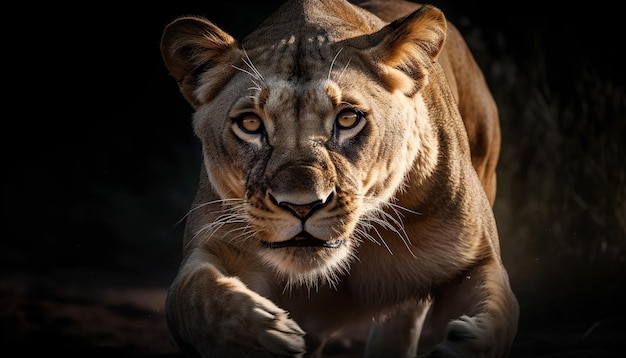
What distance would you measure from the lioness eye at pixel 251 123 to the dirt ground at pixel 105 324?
2.57 m

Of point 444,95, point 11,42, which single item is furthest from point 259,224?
point 11,42

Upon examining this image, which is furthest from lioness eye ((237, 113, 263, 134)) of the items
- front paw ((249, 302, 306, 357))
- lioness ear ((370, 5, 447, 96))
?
front paw ((249, 302, 306, 357))

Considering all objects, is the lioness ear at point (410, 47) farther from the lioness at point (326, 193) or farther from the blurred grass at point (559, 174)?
the blurred grass at point (559, 174)

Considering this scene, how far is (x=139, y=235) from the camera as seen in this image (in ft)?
25.3

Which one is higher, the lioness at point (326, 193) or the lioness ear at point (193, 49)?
the lioness ear at point (193, 49)

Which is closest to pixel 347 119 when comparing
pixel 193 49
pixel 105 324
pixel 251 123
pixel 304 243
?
pixel 251 123

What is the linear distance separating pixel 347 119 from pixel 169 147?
4470 millimetres

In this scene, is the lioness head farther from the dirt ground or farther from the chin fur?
the dirt ground

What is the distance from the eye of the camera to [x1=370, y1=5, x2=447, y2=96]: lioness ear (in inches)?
145

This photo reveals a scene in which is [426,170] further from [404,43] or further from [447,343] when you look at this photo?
[447,343]

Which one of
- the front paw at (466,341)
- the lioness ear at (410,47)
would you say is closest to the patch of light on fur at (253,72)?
the lioness ear at (410,47)

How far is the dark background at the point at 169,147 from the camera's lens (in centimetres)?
723

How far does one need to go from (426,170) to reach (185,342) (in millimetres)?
1094

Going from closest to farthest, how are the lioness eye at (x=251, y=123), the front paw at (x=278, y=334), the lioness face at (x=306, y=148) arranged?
the front paw at (x=278, y=334) → the lioness face at (x=306, y=148) → the lioness eye at (x=251, y=123)
